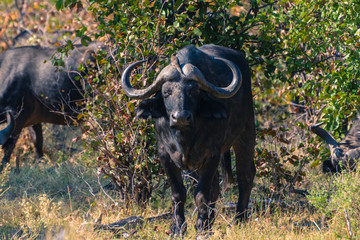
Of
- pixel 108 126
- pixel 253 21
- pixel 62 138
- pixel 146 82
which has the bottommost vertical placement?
pixel 62 138

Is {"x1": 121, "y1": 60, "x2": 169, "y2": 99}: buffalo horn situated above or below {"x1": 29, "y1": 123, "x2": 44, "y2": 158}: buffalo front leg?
above

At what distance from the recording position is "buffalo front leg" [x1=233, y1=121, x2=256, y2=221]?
5770 millimetres

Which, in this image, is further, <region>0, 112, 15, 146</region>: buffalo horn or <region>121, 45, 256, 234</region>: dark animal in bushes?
<region>0, 112, 15, 146</region>: buffalo horn

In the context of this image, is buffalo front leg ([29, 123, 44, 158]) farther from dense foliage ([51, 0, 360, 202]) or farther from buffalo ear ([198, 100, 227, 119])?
buffalo ear ([198, 100, 227, 119])

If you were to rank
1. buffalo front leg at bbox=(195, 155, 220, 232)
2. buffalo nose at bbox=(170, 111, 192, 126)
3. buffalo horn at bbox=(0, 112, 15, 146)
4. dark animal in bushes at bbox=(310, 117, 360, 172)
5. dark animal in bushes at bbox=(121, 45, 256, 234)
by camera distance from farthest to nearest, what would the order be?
buffalo horn at bbox=(0, 112, 15, 146) < dark animal in bushes at bbox=(310, 117, 360, 172) < buffalo front leg at bbox=(195, 155, 220, 232) < dark animal in bushes at bbox=(121, 45, 256, 234) < buffalo nose at bbox=(170, 111, 192, 126)

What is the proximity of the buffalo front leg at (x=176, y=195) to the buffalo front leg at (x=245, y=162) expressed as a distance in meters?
1.00

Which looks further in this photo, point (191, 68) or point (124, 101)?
point (124, 101)

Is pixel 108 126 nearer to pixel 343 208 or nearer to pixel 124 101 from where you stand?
pixel 124 101

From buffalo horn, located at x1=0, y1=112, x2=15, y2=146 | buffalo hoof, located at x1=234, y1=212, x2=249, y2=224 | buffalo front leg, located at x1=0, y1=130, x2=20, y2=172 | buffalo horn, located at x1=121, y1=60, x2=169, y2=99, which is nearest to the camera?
buffalo horn, located at x1=121, y1=60, x2=169, y2=99

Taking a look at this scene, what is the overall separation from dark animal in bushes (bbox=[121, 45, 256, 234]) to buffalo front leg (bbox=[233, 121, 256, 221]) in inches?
→ 18.1

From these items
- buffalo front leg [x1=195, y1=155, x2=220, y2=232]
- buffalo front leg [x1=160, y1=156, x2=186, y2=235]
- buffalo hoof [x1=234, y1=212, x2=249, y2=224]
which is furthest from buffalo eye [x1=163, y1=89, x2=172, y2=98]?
buffalo hoof [x1=234, y1=212, x2=249, y2=224]

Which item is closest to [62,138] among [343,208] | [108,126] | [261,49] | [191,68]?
[108,126]

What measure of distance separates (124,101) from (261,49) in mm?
1745

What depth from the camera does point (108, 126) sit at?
5.78 metres
